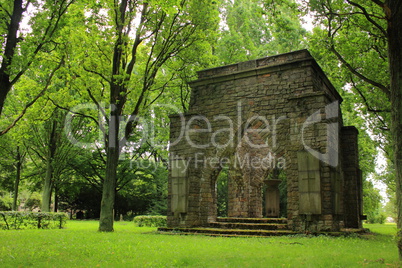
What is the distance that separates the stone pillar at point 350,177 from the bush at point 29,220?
12.5 m

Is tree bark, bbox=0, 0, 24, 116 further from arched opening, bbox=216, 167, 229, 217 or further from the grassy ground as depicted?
arched opening, bbox=216, 167, 229, 217

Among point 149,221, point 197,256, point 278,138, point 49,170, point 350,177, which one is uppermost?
point 278,138

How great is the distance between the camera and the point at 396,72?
6.06 metres

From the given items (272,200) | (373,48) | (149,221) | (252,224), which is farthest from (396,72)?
(149,221)

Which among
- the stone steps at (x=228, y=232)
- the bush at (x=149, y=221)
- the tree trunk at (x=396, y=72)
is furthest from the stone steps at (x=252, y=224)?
the tree trunk at (x=396, y=72)

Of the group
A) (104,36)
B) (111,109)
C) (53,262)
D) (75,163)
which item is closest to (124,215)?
(75,163)

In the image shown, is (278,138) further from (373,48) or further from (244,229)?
(373,48)

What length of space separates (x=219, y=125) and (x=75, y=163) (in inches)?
552

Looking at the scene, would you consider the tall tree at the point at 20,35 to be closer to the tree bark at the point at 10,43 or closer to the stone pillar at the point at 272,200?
the tree bark at the point at 10,43

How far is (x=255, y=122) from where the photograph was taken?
12.7m

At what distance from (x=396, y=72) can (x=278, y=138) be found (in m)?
6.26

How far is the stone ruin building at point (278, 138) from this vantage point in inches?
424

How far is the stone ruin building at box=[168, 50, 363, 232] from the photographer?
424 inches

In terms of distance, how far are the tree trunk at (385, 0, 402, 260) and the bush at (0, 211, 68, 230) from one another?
13.9m
